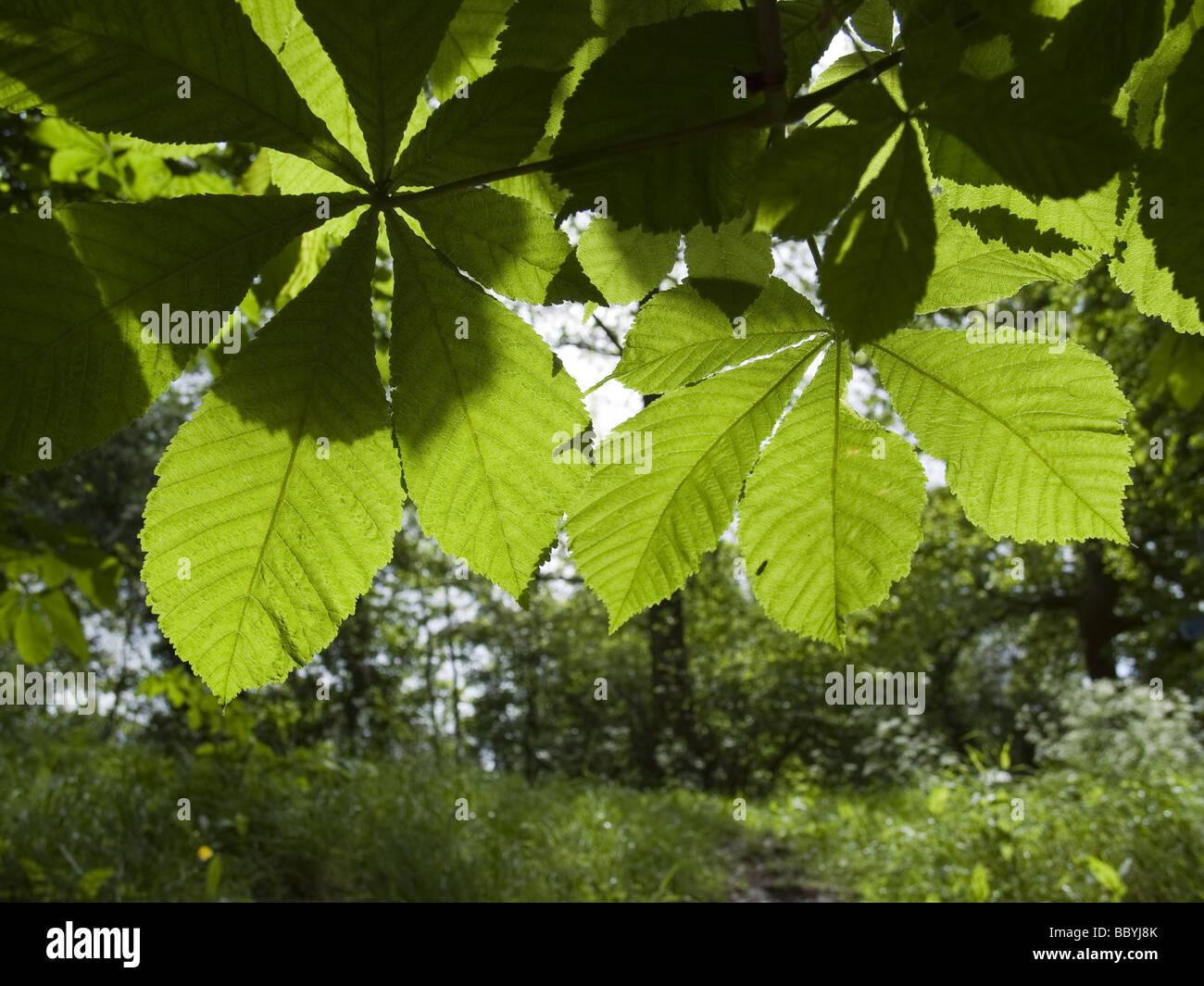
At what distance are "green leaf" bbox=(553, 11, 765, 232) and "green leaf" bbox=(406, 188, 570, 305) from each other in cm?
6

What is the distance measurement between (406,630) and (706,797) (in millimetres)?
4693

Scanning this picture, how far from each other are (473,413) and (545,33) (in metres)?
0.24

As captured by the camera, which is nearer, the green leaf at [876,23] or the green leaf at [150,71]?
the green leaf at [150,71]

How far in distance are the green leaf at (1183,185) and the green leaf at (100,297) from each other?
0.47 m

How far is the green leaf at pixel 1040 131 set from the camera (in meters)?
0.35

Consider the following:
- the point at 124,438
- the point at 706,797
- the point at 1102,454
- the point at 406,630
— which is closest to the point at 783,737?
the point at 706,797

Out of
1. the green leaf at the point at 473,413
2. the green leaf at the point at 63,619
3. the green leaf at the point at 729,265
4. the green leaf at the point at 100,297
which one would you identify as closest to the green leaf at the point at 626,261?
the green leaf at the point at 729,265

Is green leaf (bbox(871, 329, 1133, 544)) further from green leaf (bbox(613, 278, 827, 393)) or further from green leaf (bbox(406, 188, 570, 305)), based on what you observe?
green leaf (bbox(406, 188, 570, 305))

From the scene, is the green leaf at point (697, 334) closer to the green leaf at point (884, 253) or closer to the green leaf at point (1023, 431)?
the green leaf at point (1023, 431)

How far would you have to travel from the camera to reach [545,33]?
0.54 m

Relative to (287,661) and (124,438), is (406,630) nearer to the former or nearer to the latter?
(124,438)

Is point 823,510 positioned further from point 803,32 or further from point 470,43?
point 470,43

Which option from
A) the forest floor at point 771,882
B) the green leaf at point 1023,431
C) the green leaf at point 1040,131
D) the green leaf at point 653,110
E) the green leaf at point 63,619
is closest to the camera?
the green leaf at point 1040,131

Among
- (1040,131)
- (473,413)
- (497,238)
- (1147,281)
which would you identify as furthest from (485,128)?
(1147,281)
